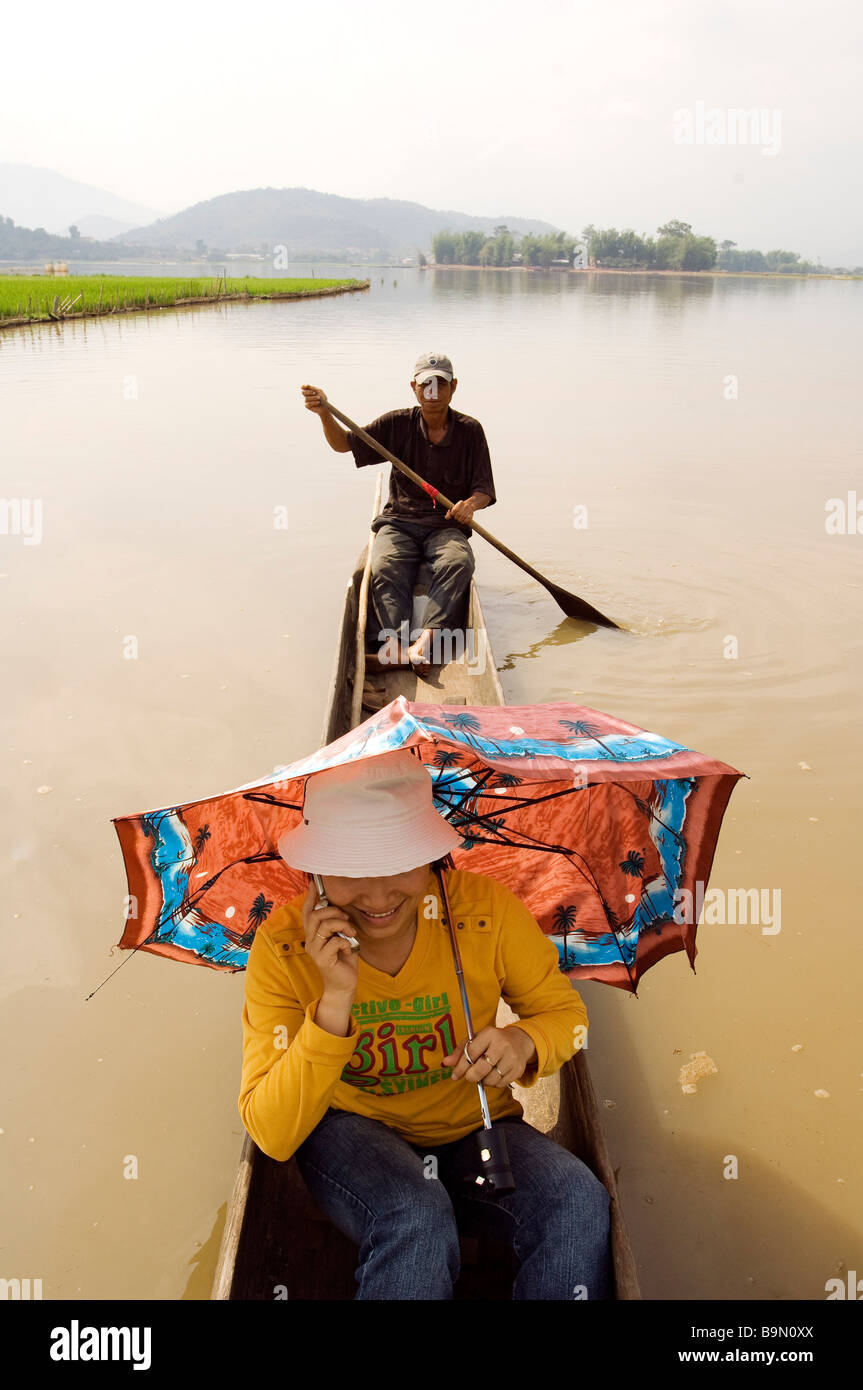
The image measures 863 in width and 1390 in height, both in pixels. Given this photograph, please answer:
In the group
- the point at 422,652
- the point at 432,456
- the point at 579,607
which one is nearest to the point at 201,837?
the point at 422,652

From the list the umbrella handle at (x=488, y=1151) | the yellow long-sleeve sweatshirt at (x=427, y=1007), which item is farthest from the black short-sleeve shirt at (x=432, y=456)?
the umbrella handle at (x=488, y=1151)

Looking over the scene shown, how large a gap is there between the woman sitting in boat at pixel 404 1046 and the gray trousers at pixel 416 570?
3.18 m

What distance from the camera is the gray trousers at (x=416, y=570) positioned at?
16.2 feet

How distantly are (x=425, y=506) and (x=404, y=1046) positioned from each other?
3.93 metres

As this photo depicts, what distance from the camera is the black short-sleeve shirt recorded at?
5195 mm

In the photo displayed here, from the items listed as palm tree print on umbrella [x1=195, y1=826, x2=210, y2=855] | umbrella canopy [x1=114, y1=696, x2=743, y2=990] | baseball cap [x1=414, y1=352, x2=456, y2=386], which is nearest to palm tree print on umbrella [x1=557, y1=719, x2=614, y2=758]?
umbrella canopy [x1=114, y1=696, x2=743, y2=990]

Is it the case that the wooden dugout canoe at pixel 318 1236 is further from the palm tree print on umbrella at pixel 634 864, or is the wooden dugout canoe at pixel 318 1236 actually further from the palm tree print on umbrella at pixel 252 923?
the palm tree print on umbrella at pixel 634 864

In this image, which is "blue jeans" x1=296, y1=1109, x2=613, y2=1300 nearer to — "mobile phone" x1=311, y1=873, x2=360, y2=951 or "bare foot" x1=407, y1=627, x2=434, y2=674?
"mobile phone" x1=311, y1=873, x2=360, y2=951

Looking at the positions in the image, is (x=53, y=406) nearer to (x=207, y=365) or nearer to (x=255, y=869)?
(x=207, y=365)

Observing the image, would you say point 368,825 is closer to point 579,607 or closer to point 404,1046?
point 404,1046

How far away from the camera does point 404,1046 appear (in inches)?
67.3

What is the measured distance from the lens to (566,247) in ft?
445

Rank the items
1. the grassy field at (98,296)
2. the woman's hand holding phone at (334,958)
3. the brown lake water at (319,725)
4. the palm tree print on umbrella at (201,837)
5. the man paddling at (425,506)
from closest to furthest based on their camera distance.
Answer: the woman's hand holding phone at (334,958) → the palm tree print on umbrella at (201,837) → the brown lake water at (319,725) → the man paddling at (425,506) → the grassy field at (98,296)

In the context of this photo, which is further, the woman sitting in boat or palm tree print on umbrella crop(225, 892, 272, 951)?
palm tree print on umbrella crop(225, 892, 272, 951)
